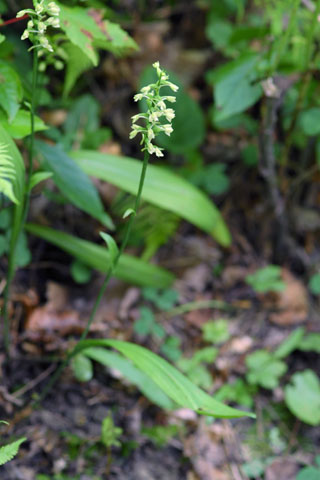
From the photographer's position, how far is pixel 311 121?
6.97 feet

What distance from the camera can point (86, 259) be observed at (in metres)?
2.07

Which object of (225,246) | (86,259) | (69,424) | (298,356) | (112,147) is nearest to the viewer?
(69,424)

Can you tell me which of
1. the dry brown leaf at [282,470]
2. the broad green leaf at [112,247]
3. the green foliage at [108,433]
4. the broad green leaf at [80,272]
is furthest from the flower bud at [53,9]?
the dry brown leaf at [282,470]

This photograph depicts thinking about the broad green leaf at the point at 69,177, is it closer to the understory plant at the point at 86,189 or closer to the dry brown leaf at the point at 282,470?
the understory plant at the point at 86,189

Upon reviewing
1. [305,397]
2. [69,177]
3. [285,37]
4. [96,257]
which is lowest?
[305,397]

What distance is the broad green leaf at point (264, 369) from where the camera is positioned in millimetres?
2105

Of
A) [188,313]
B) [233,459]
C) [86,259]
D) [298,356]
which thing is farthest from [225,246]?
[233,459]

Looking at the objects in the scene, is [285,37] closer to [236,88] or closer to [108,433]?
[236,88]

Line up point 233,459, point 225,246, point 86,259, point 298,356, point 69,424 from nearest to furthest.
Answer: point 69,424
point 233,459
point 86,259
point 298,356
point 225,246

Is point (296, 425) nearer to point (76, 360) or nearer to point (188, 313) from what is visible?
point (188, 313)

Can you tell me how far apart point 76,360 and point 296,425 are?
1.04m

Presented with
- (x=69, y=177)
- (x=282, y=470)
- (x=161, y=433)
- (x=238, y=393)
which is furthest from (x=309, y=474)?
(x=69, y=177)

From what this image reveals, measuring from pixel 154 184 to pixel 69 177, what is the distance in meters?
0.41

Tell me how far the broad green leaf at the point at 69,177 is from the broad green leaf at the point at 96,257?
322 millimetres
